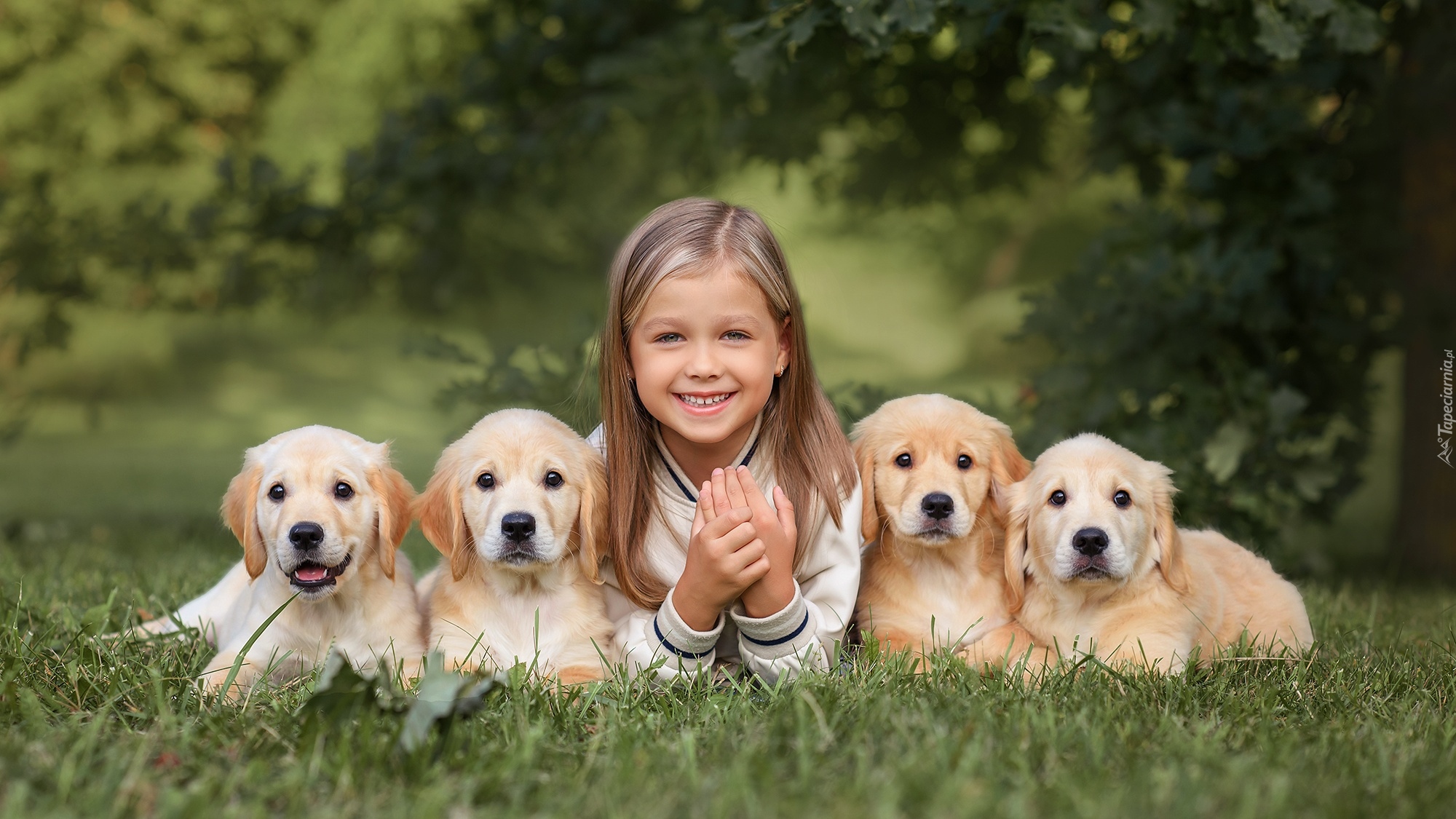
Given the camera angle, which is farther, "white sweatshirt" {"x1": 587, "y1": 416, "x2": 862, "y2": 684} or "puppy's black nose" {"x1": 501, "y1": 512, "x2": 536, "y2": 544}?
"white sweatshirt" {"x1": 587, "y1": 416, "x2": 862, "y2": 684}

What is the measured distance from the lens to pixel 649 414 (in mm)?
3445

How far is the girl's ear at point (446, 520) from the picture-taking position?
10.1ft

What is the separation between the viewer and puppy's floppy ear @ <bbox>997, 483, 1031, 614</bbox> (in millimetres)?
3148

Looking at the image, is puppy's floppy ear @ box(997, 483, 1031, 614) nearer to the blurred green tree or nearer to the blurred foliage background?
the blurred foliage background

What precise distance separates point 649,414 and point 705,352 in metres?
0.39

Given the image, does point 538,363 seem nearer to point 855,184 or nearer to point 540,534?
point 540,534

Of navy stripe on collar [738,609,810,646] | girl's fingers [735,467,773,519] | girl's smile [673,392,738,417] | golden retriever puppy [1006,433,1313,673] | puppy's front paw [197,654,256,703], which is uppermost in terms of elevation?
girl's smile [673,392,738,417]

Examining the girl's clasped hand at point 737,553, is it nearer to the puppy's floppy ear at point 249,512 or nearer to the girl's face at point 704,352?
the girl's face at point 704,352

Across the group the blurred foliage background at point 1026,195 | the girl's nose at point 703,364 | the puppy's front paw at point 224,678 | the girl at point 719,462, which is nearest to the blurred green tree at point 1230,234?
the blurred foliage background at point 1026,195

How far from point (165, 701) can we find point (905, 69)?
5.27 metres

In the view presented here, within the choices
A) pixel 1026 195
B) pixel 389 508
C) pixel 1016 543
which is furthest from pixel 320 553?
pixel 1026 195

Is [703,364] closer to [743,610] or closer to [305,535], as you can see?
[743,610]

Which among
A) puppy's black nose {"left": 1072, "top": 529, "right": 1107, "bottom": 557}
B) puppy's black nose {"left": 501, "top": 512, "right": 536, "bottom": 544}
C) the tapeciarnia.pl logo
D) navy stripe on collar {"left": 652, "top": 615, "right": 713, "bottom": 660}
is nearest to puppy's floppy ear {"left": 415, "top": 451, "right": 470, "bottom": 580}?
puppy's black nose {"left": 501, "top": 512, "right": 536, "bottom": 544}

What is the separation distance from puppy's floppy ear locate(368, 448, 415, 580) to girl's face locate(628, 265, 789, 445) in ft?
2.31
